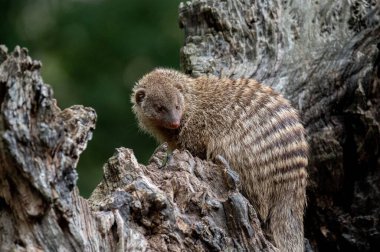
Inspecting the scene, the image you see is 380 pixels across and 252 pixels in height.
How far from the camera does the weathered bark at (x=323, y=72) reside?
504 cm

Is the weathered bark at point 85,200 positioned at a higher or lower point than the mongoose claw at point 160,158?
lower

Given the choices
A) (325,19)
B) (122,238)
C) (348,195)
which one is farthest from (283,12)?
(122,238)

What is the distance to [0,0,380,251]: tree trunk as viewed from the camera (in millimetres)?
3174

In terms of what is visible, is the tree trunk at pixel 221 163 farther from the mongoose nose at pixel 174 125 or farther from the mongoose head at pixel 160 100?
the mongoose nose at pixel 174 125

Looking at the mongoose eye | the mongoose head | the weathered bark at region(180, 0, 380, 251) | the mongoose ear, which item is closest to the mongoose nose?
the mongoose head

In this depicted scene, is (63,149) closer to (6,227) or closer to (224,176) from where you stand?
(6,227)

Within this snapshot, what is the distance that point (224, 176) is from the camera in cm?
427

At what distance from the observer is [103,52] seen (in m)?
13.1

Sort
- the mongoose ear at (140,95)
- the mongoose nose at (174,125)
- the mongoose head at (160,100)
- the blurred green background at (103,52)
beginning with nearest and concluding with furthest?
the mongoose nose at (174,125) < the mongoose head at (160,100) < the mongoose ear at (140,95) < the blurred green background at (103,52)

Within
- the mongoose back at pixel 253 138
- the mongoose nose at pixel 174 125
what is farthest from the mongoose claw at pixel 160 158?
the mongoose nose at pixel 174 125

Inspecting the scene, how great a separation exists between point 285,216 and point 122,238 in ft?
Result: 4.44

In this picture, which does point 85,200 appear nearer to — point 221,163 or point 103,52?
point 221,163

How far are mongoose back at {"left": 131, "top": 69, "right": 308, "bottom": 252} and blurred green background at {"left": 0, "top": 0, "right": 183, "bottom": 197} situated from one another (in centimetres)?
669

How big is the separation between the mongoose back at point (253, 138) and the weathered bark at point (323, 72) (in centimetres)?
34
